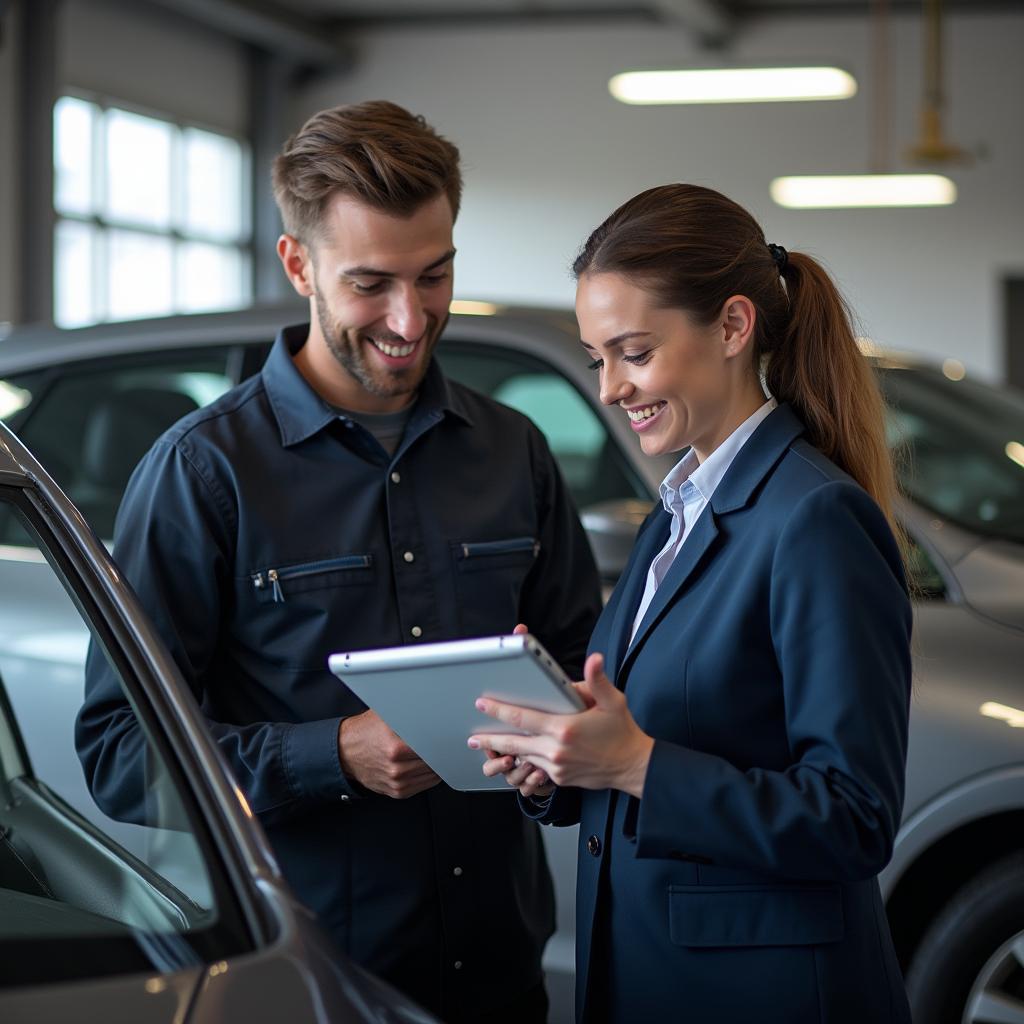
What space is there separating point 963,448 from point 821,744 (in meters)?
2.25

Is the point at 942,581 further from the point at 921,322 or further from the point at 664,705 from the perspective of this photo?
the point at 921,322

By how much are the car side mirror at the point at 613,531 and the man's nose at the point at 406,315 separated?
0.96 meters

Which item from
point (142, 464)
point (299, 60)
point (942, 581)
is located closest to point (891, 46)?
point (299, 60)

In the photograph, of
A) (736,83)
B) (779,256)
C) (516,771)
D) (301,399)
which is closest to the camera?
(516,771)

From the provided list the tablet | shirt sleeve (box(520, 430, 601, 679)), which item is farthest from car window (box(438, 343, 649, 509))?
the tablet

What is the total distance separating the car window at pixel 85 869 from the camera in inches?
48.7

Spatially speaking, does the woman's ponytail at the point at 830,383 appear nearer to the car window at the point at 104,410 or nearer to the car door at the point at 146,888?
the car door at the point at 146,888

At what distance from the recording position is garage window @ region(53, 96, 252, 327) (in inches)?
441

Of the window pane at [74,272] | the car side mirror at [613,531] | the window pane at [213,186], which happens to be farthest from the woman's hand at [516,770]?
the window pane at [213,186]

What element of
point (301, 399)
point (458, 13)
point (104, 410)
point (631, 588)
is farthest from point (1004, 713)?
point (458, 13)

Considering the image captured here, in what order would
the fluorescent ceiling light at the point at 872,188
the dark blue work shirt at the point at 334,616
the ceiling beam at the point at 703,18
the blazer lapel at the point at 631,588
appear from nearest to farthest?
the blazer lapel at the point at 631,588
the dark blue work shirt at the point at 334,616
the fluorescent ceiling light at the point at 872,188
the ceiling beam at the point at 703,18

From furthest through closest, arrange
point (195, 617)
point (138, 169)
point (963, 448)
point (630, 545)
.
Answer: point (138, 169) < point (963, 448) < point (630, 545) < point (195, 617)

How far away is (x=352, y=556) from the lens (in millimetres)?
1958

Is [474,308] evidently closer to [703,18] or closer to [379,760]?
[379,760]
